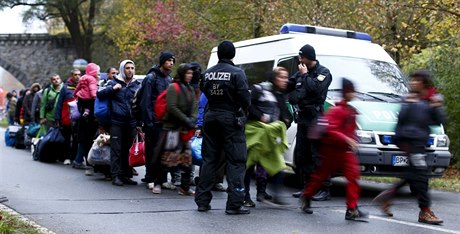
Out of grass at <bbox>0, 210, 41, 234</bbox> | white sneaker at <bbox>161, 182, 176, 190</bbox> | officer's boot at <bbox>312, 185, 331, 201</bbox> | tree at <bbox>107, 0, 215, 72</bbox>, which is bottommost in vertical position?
white sneaker at <bbox>161, 182, 176, 190</bbox>

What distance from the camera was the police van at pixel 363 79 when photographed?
994 cm

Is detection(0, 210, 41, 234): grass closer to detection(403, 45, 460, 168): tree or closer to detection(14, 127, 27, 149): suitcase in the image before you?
detection(403, 45, 460, 168): tree

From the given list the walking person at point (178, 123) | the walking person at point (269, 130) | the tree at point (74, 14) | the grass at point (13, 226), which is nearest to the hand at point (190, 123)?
the walking person at point (178, 123)

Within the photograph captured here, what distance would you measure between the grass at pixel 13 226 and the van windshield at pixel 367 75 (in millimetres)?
5223

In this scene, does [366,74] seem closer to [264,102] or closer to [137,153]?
[264,102]

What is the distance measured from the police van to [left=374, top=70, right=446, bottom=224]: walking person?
1.89m

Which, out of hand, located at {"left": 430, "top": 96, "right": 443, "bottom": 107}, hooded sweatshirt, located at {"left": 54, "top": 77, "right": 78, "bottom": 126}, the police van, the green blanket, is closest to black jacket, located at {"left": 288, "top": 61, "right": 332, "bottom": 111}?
the green blanket

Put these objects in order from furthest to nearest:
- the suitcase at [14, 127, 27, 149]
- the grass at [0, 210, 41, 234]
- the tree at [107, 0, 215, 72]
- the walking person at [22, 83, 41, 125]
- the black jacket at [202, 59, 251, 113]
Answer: the tree at [107, 0, 215, 72]
the suitcase at [14, 127, 27, 149]
the walking person at [22, 83, 41, 125]
the black jacket at [202, 59, 251, 113]
the grass at [0, 210, 41, 234]

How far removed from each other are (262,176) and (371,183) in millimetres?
3830

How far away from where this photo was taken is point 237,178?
324 inches

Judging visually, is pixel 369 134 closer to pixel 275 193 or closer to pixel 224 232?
pixel 275 193

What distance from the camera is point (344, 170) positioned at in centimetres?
788

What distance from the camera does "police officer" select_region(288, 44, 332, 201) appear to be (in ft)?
30.6

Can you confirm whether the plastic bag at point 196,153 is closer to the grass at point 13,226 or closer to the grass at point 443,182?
the grass at point 13,226
